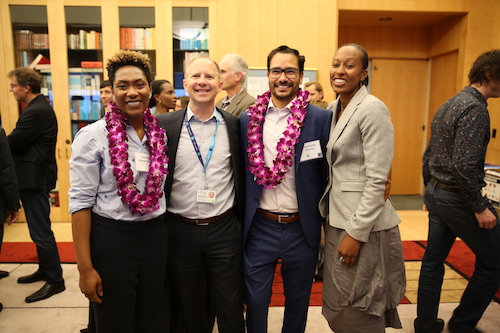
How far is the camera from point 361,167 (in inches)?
72.3

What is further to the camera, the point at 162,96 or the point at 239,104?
the point at 162,96

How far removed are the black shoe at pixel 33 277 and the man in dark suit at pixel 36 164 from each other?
267 mm

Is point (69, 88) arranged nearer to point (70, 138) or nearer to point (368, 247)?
point (70, 138)

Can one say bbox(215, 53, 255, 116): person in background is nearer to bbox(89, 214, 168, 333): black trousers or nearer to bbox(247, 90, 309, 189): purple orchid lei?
bbox(247, 90, 309, 189): purple orchid lei

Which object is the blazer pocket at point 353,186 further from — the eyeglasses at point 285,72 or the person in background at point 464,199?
the person in background at point 464,199

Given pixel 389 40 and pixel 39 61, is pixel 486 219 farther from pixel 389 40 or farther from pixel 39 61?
pixel 39 61

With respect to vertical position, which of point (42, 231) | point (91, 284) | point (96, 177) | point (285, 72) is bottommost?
point (42, 231)

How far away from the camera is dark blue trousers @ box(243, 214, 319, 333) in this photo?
2.06m

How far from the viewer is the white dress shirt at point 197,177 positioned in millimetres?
2047

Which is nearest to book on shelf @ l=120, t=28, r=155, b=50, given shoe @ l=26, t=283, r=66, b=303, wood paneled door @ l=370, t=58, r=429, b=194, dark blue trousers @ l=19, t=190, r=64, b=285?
dark blue trousers @ l=19, t=190, r=64, b=285

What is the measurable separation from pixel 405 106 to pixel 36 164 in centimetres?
591

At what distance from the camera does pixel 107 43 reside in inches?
199

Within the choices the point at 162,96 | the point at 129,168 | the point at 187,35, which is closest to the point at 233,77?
the point at 162,96

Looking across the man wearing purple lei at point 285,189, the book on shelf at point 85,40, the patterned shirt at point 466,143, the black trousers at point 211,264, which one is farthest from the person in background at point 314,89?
the book on shelf at point 85,40
